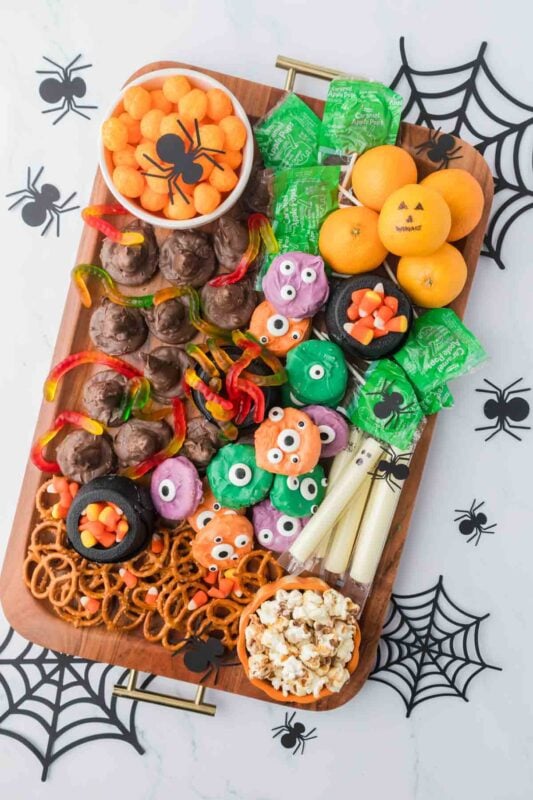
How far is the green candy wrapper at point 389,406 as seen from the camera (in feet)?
5.44

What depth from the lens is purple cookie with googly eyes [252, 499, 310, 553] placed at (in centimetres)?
169

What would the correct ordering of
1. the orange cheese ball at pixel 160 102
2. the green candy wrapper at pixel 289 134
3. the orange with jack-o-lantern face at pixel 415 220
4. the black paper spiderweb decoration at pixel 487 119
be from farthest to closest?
1. the black paper spiderweb decoration at pixel 487 119
2. the green candy wrapper at pixel 289 134
3. the orange cheese ball at pixel 160 102
4. the orange with jack-o-lantern face at pixel 415 220

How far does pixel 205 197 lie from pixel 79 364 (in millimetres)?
534

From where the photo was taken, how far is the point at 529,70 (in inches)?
75.8

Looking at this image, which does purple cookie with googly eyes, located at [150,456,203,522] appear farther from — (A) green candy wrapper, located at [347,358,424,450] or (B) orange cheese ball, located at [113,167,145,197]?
(B) orange cheese ball, located at [113,167,145,197]

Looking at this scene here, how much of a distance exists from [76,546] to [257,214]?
0.93 meters

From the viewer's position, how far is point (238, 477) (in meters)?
1.64

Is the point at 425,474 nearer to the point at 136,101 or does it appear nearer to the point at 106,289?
the point at 106,289

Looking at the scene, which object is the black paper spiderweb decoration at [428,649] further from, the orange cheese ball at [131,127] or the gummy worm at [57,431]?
the orange cheese ball at [131,127]

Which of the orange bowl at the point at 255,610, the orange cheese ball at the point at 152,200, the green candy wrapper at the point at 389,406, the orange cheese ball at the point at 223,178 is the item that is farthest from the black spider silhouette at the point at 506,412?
the orange cheese ball at the point at 152,200

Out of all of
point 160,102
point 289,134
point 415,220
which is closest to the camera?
point 415,220

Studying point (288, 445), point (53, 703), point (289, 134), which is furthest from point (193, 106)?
point (53, 703)

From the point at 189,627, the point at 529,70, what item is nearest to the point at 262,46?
the point at 529,70

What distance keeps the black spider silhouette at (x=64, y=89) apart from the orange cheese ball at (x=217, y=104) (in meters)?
0.49
